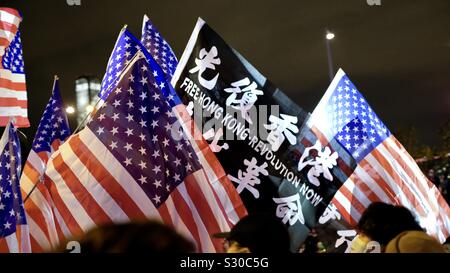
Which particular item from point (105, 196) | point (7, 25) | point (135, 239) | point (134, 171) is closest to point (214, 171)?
point (134, 171)

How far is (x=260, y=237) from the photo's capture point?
328 centimetres

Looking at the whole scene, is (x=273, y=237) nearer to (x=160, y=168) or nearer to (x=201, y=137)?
(x=160, y=168)

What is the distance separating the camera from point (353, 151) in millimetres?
8484

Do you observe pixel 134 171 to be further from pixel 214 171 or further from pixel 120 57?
pixel 120 57

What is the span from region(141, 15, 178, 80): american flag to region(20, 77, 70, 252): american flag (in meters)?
2.05

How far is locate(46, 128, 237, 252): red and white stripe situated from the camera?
519 cm

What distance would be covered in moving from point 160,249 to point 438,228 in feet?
25.1

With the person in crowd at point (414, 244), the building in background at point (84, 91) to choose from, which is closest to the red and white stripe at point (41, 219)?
the person in crowd at point (414, 244)

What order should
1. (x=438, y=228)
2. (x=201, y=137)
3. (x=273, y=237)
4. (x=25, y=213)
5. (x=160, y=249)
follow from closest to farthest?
1. (x=160, y=249)
2. (x=273, y=237)
3. (x=25, y=213)
4. (x=201, y=137)
5. (x=438, y=228)

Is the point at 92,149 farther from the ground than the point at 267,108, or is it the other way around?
the point at 267,108

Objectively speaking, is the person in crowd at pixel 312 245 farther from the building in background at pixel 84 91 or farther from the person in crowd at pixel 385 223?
the building in background at pixel 84 91

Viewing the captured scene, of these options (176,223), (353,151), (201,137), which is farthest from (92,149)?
(353,151)

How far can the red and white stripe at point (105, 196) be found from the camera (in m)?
5.19

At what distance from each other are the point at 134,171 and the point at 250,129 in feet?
7.81
